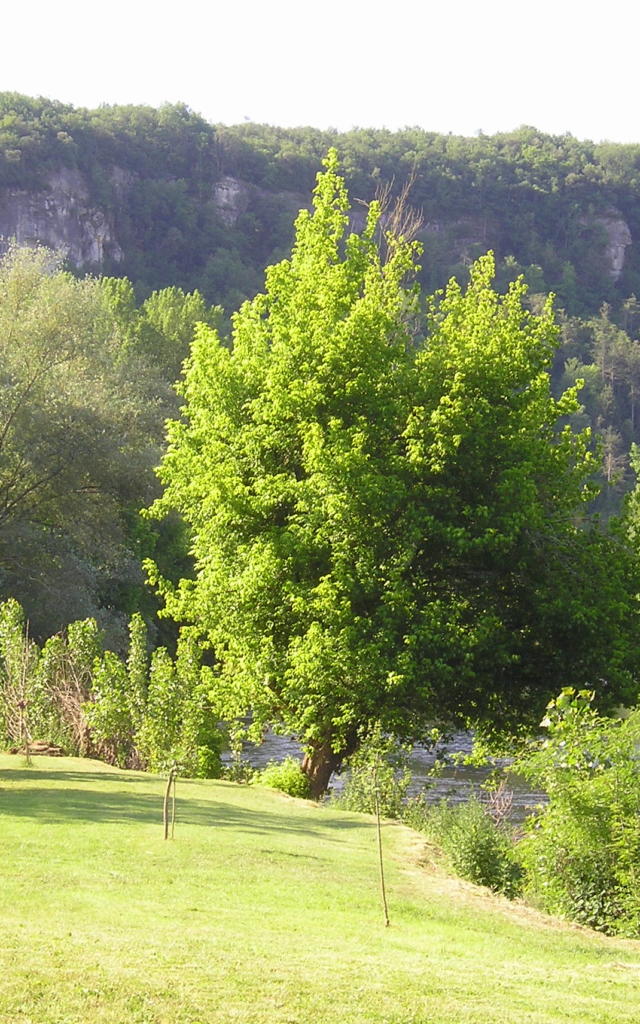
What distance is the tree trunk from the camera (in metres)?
24.1

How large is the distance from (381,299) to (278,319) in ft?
7.11

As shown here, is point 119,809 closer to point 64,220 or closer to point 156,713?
point 156,713

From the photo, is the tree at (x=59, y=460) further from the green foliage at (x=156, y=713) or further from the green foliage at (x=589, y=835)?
the green foliage at (x=589, y=835)

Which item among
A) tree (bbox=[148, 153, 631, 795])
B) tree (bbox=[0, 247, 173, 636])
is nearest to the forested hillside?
tree (bbox=[0, 247, 173, 636])

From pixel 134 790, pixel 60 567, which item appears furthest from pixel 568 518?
pixel 60 567

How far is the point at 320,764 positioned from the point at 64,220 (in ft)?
454

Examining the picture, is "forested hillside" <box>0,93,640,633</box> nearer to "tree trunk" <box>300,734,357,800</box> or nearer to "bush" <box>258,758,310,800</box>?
"tree trunk" <box>300,734,357,800</box>

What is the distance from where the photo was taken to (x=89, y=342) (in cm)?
4925

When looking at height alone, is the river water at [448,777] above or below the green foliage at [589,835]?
below

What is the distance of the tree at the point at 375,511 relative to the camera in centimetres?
2119

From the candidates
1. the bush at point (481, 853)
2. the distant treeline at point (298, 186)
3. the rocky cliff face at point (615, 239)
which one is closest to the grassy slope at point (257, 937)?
the bush at point (481, 853)

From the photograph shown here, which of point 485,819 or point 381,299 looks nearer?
point 485,819

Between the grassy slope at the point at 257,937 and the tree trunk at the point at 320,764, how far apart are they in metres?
6.28

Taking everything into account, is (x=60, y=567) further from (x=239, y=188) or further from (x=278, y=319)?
(x=239, y=188)
